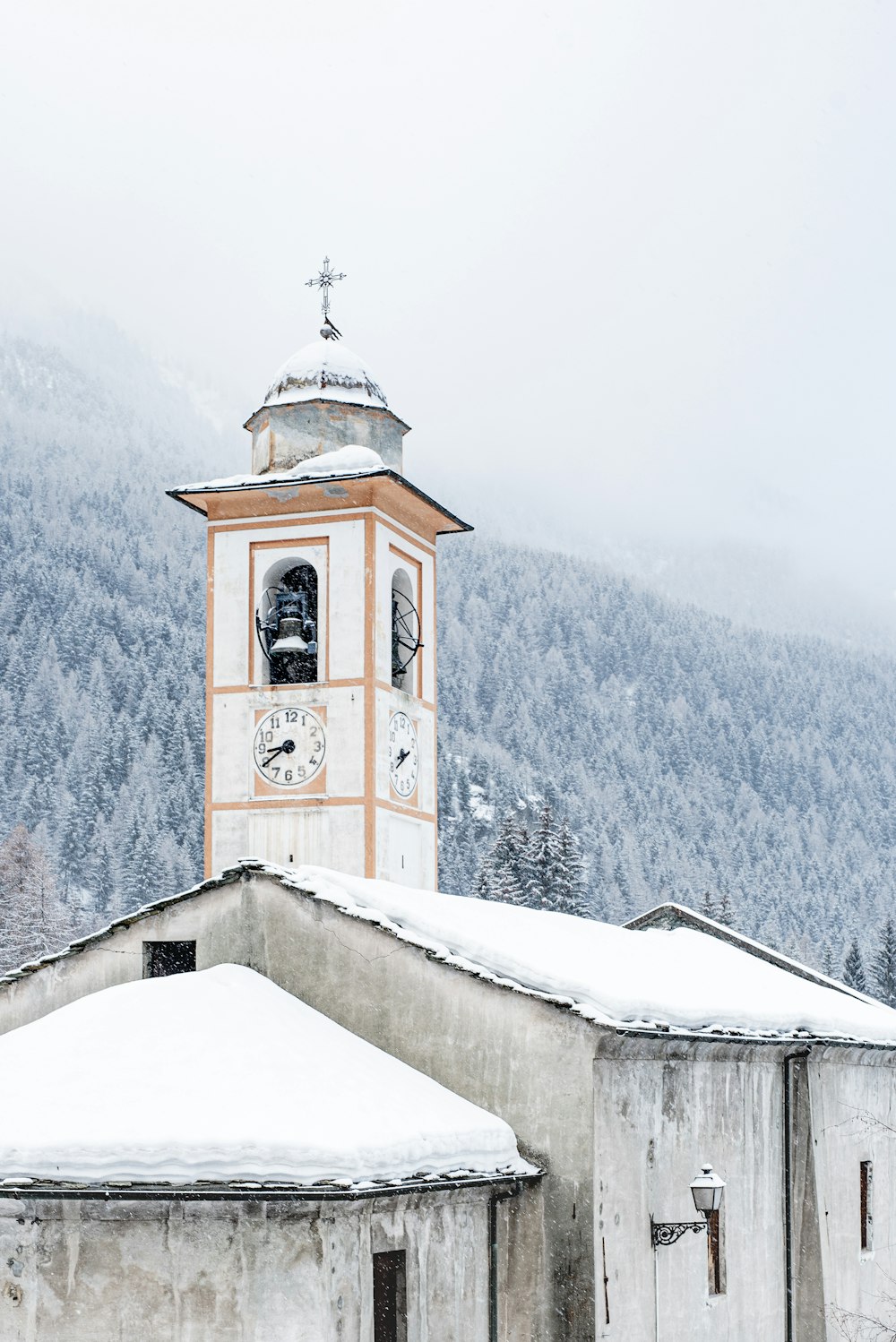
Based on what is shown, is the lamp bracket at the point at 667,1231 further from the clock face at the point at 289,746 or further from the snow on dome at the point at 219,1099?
the clock face at the point at 289,746

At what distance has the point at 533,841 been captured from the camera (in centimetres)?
6800

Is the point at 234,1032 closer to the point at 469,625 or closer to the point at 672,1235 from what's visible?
the point at 672,1235

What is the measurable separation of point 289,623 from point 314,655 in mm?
569

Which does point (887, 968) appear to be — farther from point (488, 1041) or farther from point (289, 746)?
point (488, 1041)

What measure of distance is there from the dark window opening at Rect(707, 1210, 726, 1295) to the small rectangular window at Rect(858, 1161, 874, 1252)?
4289 mm

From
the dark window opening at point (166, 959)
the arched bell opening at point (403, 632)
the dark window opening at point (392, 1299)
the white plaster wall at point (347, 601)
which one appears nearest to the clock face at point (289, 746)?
the white plaster wall at point (347, 601)

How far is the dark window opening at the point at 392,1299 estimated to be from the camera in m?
14.6

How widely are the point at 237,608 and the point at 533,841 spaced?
140 feet

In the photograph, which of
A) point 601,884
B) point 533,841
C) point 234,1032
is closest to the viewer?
point 234,1032

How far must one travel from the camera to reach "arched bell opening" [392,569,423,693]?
1072 inches

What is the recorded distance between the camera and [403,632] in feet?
89.6

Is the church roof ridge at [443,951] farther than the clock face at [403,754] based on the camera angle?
No

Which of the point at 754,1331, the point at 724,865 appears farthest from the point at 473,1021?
the point at 724,865

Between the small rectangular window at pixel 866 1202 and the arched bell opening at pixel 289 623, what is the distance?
947 centimetres
